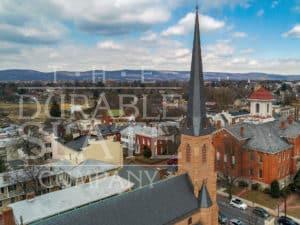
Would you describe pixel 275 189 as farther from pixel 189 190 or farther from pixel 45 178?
pixel 45 178

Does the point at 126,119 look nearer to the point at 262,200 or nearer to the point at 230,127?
the point at 230,127

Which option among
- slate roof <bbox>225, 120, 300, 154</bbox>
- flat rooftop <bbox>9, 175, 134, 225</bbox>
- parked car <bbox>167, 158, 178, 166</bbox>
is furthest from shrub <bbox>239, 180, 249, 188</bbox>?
flat rooftop <bbox>9, 175, 134, 225</bbox>

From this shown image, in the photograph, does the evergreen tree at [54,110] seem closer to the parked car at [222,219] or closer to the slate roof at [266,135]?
the slate roof at [266,135]

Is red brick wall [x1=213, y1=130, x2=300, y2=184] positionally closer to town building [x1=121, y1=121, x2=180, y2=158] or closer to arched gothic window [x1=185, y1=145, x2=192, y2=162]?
town building [x1=121, y1=121, x2=180, y2=158]

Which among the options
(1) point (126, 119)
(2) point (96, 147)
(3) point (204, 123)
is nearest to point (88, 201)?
(3) point (204, 123)

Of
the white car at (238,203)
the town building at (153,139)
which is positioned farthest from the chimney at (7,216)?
the town building at (153,139)

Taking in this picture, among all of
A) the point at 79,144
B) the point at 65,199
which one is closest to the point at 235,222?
the point at 65,199
